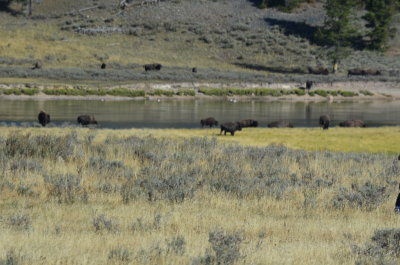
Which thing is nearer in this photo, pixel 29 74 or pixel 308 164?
pixel 308 164

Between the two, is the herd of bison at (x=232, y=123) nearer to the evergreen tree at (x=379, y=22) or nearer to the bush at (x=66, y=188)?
the bush at (x=66, y=188)

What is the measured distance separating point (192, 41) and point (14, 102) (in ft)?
152

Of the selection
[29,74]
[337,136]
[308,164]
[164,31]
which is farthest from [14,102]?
[164,31]

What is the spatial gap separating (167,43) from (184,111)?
4487 centimetres

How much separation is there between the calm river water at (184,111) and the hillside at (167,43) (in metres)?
10.9

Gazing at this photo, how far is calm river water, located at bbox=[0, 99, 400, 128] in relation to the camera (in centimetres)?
4541

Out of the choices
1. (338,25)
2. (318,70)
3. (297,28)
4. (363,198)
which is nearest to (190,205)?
(363,198)

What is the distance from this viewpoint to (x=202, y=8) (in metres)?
116

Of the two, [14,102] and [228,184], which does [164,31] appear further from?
[228,184]

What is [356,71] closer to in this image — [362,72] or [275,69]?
[362,72]

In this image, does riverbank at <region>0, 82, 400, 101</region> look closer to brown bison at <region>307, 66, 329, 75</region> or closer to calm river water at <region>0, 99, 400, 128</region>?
calm river water at <region>0, 99, 400, 128</region>

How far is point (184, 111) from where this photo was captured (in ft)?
178

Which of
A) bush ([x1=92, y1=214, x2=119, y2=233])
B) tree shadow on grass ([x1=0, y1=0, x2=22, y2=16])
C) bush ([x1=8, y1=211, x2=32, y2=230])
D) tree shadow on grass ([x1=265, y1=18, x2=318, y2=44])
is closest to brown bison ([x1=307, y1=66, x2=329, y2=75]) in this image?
tree shadow on grass ([x1=265, y1=18, x2=318, y2=44])

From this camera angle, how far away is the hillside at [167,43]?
77.1 meters
